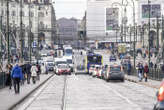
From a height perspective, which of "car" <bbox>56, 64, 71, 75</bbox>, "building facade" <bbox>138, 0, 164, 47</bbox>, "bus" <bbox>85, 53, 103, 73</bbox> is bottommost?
"car" <bbox>56, 64, 71, 75</bbox>

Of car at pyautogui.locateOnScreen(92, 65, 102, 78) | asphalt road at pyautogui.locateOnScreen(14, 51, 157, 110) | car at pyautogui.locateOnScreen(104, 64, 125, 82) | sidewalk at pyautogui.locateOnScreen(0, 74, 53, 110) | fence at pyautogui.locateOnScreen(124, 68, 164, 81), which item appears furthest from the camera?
car at pyautogui.locateOnScreen(92, 65, 102, 78)

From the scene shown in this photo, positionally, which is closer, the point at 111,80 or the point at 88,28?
the point at 111,80

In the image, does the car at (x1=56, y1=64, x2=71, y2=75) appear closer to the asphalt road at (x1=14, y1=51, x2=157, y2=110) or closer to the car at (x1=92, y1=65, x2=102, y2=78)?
the car at (x1=92, y1=65, x2=102, y2=78)

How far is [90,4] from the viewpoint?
186500 millimetres

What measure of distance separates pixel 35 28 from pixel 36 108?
12156 cm

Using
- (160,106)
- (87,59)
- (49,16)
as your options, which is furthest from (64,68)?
(49,16)

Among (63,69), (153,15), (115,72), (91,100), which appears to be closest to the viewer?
(91,100)

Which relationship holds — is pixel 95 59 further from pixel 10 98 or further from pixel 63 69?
pixel 10 98

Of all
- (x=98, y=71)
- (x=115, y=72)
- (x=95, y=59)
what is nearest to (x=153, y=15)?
(x=95, y=59)

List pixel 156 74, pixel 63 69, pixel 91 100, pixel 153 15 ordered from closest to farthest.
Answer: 1. pixel 91 100
2. pixel 156 74
3. pixel 63 69
4. pixel 153 15

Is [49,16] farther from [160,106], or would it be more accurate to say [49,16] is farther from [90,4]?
[160,106]

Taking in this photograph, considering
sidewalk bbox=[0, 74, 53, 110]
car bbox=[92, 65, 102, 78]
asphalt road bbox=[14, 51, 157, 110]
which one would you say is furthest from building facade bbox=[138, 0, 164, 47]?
sidewalk bbox=[0, 74, 53, 110]

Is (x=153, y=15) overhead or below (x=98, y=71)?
overhead

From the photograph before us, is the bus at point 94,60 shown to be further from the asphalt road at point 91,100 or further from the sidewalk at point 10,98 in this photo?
the sidewalk at point 10,98
